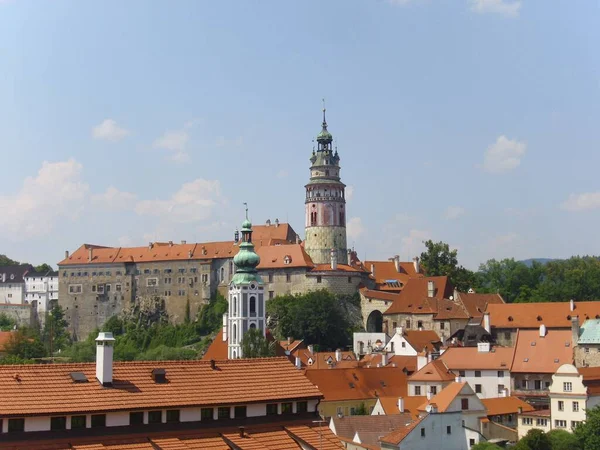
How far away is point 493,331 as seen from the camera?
7112cm

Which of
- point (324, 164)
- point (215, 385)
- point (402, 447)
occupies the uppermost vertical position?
point (324, 164)

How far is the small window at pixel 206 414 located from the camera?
24.7 metres

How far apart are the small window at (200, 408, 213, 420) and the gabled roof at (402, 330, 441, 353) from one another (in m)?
47.0

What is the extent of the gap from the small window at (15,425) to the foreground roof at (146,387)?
20cm

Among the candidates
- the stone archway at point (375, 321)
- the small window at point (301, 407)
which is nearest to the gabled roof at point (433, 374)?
the small window at point (301, 407)

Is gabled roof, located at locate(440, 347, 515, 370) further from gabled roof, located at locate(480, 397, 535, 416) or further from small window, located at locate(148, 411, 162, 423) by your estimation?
small window, located at locate(148, 411, 162, 423)

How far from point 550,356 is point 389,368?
938 centimetres

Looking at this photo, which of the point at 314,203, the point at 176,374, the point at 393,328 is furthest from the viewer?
the point at 314,203

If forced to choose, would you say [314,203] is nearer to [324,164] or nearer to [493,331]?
[324,164]

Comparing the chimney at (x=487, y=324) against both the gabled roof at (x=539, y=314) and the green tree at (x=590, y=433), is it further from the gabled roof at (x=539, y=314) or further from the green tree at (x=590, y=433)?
the green tree at (x=590, y=433)

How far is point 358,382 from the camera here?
5719cm

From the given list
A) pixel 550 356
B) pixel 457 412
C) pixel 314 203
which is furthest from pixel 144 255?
pixel 457 412

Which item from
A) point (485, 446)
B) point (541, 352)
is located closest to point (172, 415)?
point (485, 446)

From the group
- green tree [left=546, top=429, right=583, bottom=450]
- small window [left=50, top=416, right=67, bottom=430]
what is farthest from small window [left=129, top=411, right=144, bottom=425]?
green tree [left=546, top=429, right=583, bottom=450]
